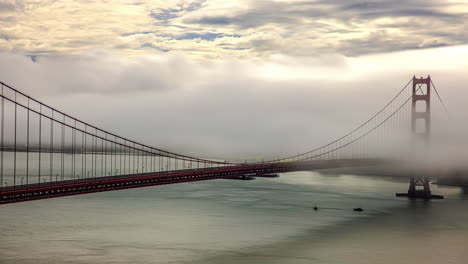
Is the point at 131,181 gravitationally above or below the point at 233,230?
above

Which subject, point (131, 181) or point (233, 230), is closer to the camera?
point (131, 181)

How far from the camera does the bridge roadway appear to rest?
33656mm

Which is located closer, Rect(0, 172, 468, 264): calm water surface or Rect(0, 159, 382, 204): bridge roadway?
Rect(0, 159, 382, 204): bridge roadway

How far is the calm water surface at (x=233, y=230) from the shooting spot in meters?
35.9

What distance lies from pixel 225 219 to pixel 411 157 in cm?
2539

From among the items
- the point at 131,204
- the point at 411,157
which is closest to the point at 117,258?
the point at 131,204

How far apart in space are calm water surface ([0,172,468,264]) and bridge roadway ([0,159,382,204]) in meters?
3.63

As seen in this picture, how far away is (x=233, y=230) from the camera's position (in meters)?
46.0

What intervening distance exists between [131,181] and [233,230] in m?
9.46

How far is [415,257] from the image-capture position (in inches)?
1438

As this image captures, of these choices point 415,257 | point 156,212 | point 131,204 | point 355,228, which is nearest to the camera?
point 415,257

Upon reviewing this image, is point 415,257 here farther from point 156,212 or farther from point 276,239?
point 156,212

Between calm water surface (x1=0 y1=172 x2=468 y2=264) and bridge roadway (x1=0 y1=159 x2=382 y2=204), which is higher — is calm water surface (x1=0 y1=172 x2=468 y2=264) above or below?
below

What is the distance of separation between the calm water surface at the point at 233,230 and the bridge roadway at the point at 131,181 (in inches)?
143
